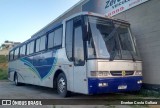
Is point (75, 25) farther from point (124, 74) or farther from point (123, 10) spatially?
point (123, 10)

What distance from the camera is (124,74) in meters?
9.57

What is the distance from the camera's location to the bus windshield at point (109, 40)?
358 inches

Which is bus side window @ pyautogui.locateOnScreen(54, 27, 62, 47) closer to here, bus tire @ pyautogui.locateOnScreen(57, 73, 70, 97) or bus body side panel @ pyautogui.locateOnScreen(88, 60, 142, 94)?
bus tire @ pyautogui.locateOnScreen(57, 73, 70, 97)

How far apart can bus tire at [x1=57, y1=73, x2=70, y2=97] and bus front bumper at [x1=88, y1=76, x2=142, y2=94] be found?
2.11 metres

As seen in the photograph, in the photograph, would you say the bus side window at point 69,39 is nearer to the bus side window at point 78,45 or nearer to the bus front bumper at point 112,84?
the bus side window at point 78,45

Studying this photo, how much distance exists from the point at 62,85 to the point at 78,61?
74.2 inches

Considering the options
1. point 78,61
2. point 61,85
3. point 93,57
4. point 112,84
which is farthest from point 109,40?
point 61,85

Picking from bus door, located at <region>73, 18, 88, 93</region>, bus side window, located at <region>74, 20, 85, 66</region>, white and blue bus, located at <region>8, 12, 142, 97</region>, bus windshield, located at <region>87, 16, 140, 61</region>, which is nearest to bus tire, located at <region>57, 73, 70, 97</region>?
white and blue bus, located at <region>8, 12, 142, 97</region>

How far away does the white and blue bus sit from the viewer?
891 centimetres

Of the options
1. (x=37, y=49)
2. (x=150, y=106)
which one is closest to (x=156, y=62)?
(x=150, y=106)

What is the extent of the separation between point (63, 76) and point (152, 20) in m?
4.71

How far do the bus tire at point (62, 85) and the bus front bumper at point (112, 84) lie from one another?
2.11m

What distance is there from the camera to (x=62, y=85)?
10930mm

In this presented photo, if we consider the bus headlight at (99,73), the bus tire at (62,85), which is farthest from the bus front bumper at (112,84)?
the bus tire at (62,85)
